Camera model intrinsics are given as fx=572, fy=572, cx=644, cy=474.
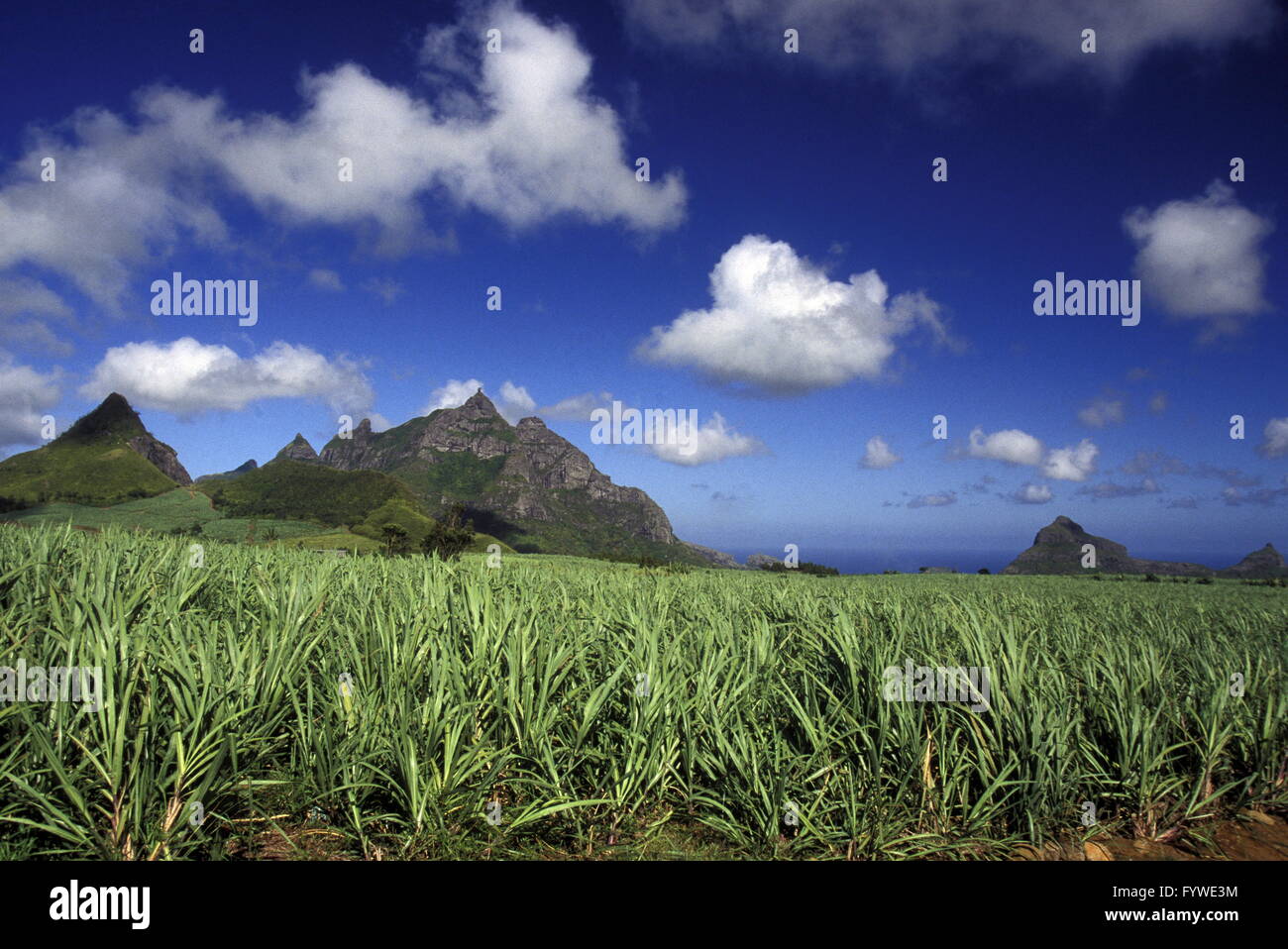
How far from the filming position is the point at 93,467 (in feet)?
393

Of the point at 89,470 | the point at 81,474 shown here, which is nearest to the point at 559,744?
the point at 81,474

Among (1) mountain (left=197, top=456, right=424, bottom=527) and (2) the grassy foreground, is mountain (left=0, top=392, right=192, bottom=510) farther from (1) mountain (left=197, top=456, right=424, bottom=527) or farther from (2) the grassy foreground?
(2) the grassy foreground

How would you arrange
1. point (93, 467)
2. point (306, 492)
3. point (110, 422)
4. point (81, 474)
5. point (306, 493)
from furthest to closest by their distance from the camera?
point (110, 422), point (93, 467), point (81, 474), point (306, 492), point (306, 493)

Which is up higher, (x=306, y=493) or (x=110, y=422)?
(x=110, y=422)

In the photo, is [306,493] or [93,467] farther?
[93,467]

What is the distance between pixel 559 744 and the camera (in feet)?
10.4

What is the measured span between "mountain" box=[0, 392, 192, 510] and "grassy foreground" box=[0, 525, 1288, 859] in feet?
390

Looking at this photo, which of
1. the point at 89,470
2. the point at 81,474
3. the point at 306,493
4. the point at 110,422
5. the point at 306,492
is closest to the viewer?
the point at 306,493

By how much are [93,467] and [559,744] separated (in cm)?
16351

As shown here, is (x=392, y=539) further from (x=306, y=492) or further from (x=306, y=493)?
(x=306, y=492)

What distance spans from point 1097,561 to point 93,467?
541 feet

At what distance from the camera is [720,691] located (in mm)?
3182

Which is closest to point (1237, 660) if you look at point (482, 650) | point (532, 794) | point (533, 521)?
point (532, 794)
